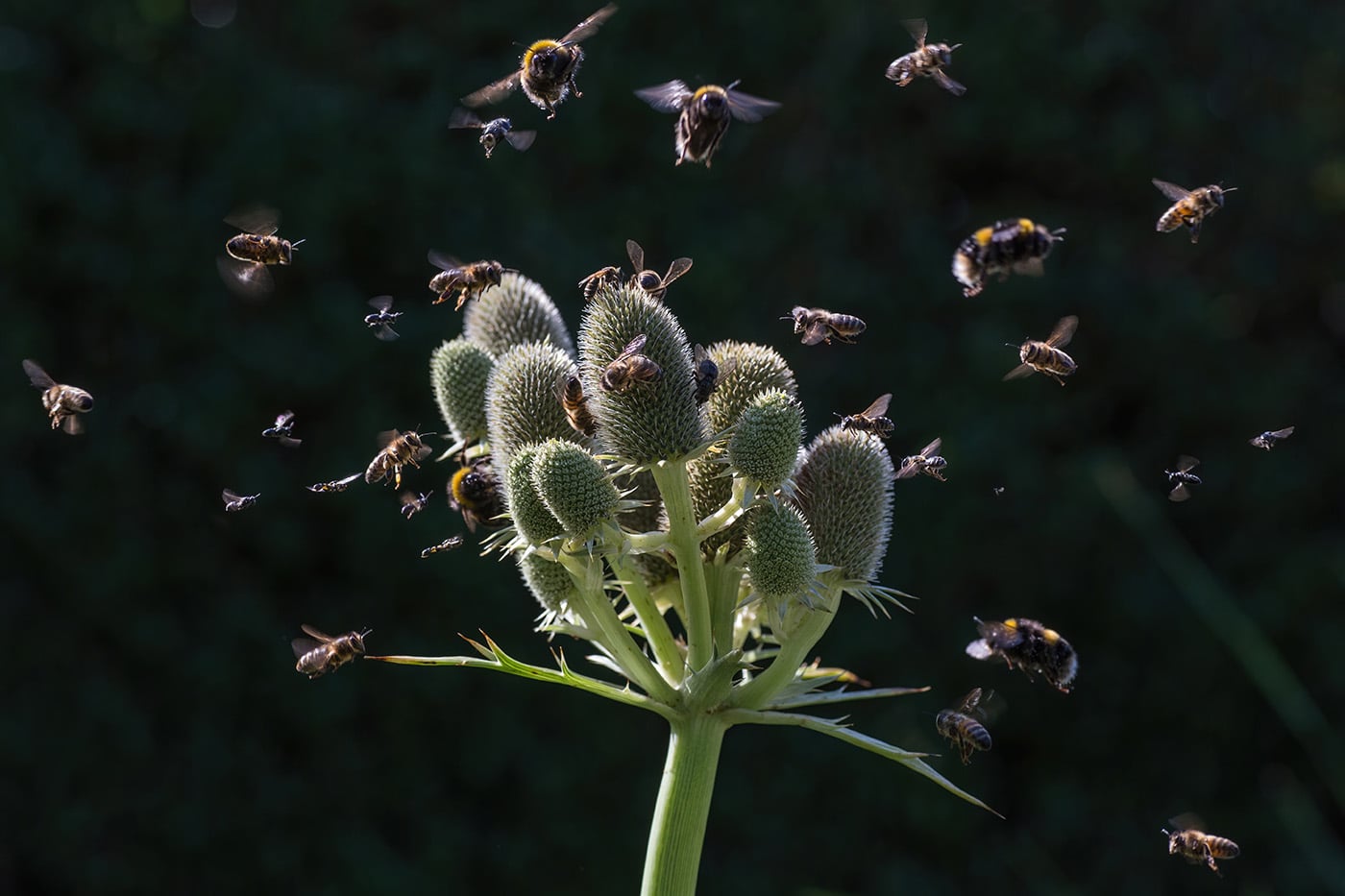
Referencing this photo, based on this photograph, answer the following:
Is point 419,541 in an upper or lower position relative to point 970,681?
upper

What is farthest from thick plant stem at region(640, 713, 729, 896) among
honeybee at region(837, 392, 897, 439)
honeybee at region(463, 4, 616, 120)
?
honeybee at region(463, 4, 616, 120)

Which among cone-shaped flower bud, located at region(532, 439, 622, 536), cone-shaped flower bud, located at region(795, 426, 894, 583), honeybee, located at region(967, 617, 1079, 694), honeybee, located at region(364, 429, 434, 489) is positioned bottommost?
honeybee, located at region(967, 617, 1079, 694)

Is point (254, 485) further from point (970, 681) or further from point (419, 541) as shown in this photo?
point (970, 681)

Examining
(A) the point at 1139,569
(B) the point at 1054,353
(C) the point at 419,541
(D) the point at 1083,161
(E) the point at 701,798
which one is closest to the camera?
(E) the point at 701,798

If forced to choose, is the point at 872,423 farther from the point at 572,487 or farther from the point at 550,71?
the point at 550,71

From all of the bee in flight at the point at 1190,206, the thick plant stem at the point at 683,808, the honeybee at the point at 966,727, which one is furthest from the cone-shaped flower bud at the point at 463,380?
the bee in flight at the point at 1190,206

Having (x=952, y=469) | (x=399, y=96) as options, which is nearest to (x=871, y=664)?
(x=952, y=469)

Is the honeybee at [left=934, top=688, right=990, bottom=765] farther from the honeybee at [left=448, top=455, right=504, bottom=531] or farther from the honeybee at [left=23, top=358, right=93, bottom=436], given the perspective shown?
the honeybee at [left=23, top=358, right=93, bottom=436]

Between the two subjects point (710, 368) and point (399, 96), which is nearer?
point (710, 368)
